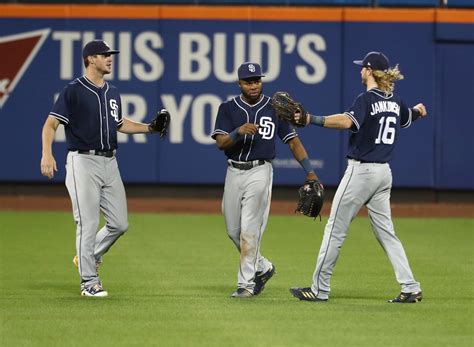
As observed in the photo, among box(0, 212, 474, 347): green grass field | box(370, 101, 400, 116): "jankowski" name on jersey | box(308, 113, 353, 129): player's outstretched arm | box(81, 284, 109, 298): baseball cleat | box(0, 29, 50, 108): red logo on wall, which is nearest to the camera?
box(0, 212, 474, 347): green grass field

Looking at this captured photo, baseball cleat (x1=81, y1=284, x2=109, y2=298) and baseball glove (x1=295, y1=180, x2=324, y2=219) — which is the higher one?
baseball glove (x1=295, y1=180, x2=324, y2=219)

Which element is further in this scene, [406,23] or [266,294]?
[406,23]

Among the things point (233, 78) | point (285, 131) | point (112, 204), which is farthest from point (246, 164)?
point (233, 78)

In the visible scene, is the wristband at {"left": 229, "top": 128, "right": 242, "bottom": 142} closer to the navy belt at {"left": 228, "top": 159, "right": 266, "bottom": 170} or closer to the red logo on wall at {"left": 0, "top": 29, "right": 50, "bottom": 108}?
the navy belt at {"left": 228, "top": 159, "right": 266, "bottom": 170}

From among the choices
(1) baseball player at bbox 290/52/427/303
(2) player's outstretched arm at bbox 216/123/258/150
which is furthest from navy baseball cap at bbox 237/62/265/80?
(1) baseball player at bbox 290/52/427/303

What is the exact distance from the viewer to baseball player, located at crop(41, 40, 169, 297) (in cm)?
959

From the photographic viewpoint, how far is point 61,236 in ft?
46.6

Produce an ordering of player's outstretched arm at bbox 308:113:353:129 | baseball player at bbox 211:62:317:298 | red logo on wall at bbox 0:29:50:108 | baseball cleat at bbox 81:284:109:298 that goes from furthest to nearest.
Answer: red logo on wall at bbox 0:29:50:108 → baseball player at bbox 211:62:317:298 → baseball cleat at bbox 81:284:109:298 → player's outstretched arm at bbox 308:113:353:129

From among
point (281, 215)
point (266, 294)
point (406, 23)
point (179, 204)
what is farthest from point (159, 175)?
point (266, 294)

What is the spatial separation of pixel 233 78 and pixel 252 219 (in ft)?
29.4

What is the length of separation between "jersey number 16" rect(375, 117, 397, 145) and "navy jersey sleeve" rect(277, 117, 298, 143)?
776 millimetres

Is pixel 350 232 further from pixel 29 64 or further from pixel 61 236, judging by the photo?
pixel 29 64

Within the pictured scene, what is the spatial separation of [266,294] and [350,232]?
17.4ft

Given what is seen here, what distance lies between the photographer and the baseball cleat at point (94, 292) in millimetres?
9539
